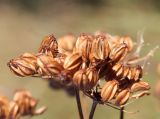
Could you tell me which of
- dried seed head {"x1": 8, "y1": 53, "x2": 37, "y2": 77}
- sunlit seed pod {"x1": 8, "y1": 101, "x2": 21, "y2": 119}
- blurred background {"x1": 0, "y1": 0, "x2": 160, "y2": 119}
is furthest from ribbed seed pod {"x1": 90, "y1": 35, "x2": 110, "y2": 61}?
blurred background {"x1": 0, "y1": 0, "x2": 160, "y2": 119}

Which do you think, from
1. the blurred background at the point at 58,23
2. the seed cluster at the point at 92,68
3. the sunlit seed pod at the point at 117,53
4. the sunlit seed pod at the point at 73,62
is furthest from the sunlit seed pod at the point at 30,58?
the blurred background at the point at 58,23

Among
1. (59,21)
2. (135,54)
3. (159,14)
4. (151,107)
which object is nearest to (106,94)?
(135,54)

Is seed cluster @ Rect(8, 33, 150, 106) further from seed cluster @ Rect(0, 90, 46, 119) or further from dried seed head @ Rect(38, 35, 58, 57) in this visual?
seed cluster @ Rect(0, 90, 46, 119)

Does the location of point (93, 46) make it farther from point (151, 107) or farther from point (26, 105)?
point (151, 107)

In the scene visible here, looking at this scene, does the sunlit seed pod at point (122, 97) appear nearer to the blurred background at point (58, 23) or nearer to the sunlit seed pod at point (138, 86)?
the sunlit seed pod at point (138, 86)

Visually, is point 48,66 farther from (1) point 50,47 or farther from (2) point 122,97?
(2) point 122,97

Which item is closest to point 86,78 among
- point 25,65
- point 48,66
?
point 48,66
